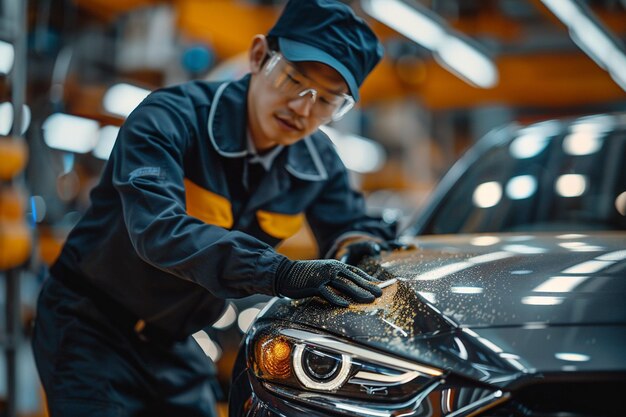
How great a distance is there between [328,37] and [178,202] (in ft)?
1.79

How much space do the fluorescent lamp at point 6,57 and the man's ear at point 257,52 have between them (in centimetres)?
193

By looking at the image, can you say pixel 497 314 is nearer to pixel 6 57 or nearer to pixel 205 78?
pixel 6 57

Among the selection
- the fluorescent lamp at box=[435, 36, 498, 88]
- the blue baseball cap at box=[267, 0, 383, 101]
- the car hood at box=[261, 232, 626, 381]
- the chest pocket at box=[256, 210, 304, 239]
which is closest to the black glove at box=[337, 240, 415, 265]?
the chest pocket at box=[256, 210, 304, 239]

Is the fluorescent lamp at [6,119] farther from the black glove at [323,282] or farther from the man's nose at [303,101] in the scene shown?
the black glove at [323,282]

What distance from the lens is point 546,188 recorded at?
8.68 feet

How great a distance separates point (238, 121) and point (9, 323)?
2160mm

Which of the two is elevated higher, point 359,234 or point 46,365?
point 359,234

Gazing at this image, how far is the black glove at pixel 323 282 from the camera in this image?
1.55m

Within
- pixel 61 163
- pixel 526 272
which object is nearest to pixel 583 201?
pixel 526 272

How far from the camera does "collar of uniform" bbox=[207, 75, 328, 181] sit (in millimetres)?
2029

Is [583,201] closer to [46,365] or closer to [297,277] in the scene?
[297,277]

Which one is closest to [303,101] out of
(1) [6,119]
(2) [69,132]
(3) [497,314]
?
(3) [497,314]

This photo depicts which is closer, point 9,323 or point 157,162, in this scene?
point 157,162

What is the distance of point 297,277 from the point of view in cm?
156
